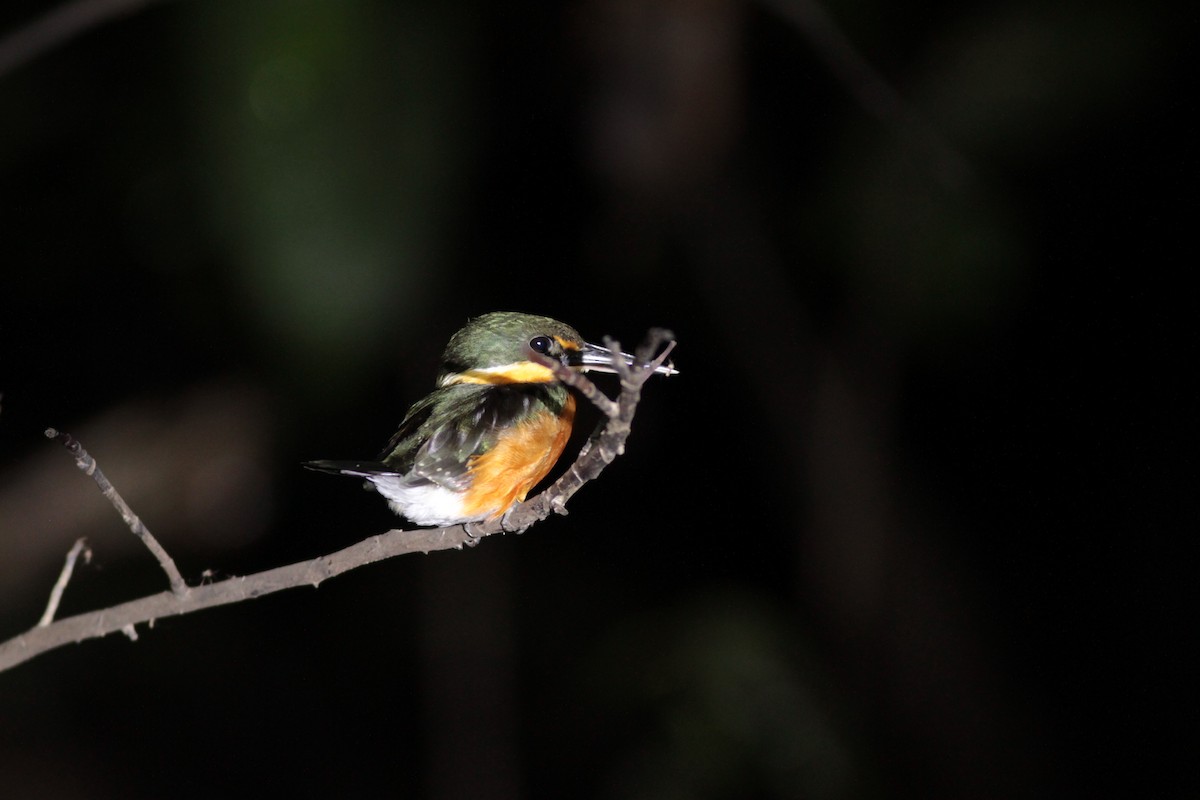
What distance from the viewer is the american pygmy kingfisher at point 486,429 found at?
255 cm

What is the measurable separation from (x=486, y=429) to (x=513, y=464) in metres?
0.12

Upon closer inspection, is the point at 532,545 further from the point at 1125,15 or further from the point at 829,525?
the point at 1125,15

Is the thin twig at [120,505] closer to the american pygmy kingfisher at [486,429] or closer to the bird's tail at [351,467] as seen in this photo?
the bird's tail at [351,467]

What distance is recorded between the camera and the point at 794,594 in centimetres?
625

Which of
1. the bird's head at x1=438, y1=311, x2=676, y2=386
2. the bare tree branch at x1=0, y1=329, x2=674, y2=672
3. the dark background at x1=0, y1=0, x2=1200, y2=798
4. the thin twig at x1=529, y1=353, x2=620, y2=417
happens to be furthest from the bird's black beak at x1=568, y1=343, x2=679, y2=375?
the dark background at x1=0, y1=0, x2=1200, y2=798

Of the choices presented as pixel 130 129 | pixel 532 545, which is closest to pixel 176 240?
pixel 130 129

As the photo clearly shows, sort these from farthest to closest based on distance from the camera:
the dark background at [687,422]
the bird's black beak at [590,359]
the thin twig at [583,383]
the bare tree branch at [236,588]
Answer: the dark background at [687,422], the bird's black beak at [590,359], the bare tree branch at [236,588], the thin twig at [583,383]

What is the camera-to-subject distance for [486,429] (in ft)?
8.40

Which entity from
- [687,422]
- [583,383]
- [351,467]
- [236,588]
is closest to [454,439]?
[351,467]

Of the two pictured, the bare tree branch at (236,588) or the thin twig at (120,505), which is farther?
→ the bare tree branch at (236,588)

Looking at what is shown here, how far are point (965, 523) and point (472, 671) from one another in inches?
125

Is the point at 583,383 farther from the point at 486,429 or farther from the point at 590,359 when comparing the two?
the point at 590,359

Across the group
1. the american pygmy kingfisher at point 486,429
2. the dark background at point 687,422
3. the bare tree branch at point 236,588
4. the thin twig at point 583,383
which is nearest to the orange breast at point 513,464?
the american pygmy kingfisher at point 486,429

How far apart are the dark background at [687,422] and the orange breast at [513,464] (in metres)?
1.68
